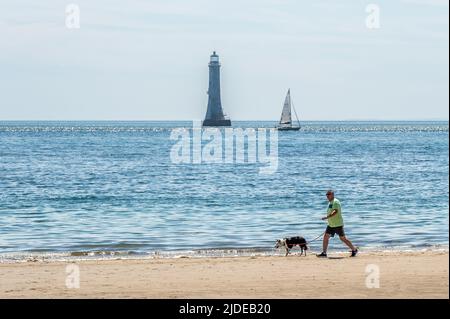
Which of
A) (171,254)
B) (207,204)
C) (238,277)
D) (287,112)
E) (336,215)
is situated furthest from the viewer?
(287,112)

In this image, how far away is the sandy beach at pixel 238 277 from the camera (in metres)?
13.7

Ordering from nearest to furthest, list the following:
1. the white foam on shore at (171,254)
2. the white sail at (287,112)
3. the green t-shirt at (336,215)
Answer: the green t-shirt at (336,215) < the white foam on shore at (171,254) < the white sail at (287,112)

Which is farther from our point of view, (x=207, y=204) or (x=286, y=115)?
(x=286, y=115)

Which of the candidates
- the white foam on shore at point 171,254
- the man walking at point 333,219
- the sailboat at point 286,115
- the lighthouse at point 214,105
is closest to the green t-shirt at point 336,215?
the man walking at point 333,219

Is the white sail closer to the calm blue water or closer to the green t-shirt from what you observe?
the calm blue water

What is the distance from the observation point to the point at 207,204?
35.3 meters

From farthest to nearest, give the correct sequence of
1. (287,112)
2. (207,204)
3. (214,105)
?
(214,105), (287,112), (207,204)

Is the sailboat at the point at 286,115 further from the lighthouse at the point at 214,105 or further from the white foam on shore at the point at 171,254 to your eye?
the white foam on shore at the point at 171,254

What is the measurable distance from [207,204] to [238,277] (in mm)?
19985

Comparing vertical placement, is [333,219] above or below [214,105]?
below

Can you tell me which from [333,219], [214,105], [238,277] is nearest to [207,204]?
[333,219]

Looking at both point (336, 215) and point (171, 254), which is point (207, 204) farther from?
point (336, 215)

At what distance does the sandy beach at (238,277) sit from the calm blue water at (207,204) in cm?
337
